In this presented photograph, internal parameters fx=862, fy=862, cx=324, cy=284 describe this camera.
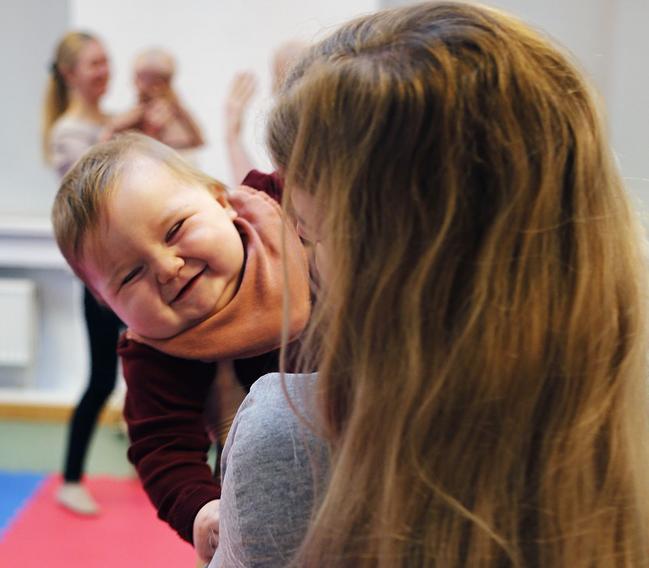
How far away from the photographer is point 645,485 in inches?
26.5

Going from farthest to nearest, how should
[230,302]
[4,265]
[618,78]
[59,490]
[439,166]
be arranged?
[4,265] → [618,78] → [59,490] → [230,302] → [439,166]

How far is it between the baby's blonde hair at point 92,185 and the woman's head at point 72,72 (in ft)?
6.79

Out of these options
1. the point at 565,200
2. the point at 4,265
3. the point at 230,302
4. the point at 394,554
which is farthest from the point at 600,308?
the point at 4,265

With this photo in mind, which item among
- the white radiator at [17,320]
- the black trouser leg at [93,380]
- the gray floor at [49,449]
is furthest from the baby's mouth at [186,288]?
the white radiator at [17,320]

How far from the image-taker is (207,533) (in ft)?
2.83

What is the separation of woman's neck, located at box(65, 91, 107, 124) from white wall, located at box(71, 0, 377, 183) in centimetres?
51

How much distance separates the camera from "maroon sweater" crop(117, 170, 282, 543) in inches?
38.4

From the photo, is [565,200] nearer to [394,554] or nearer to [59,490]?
[394,554]

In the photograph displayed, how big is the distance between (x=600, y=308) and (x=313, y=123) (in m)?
0.25

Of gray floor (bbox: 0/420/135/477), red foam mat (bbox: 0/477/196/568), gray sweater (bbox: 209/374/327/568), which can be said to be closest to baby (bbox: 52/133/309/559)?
gray sweater (bbox: 209/374/327/568)

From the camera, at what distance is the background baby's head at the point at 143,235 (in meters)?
0.98

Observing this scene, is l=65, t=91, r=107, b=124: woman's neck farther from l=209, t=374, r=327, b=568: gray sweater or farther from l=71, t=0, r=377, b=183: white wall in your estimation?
l=209, t=374, r=327, b=568: gray sweater

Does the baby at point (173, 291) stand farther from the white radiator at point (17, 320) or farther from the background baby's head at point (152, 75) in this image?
the white radiator at point (17, 320)

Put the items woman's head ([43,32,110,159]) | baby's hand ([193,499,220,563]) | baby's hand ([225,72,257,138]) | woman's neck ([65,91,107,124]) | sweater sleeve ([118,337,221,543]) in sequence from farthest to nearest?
woman's head ([43,32,110,159]) < woman's neck ([65,91,107,124]) < baby's hand ([225,72,257,138]) < sweater sleeve ([118,337,221,543]) < baby's hand ([193,499,220,563])
